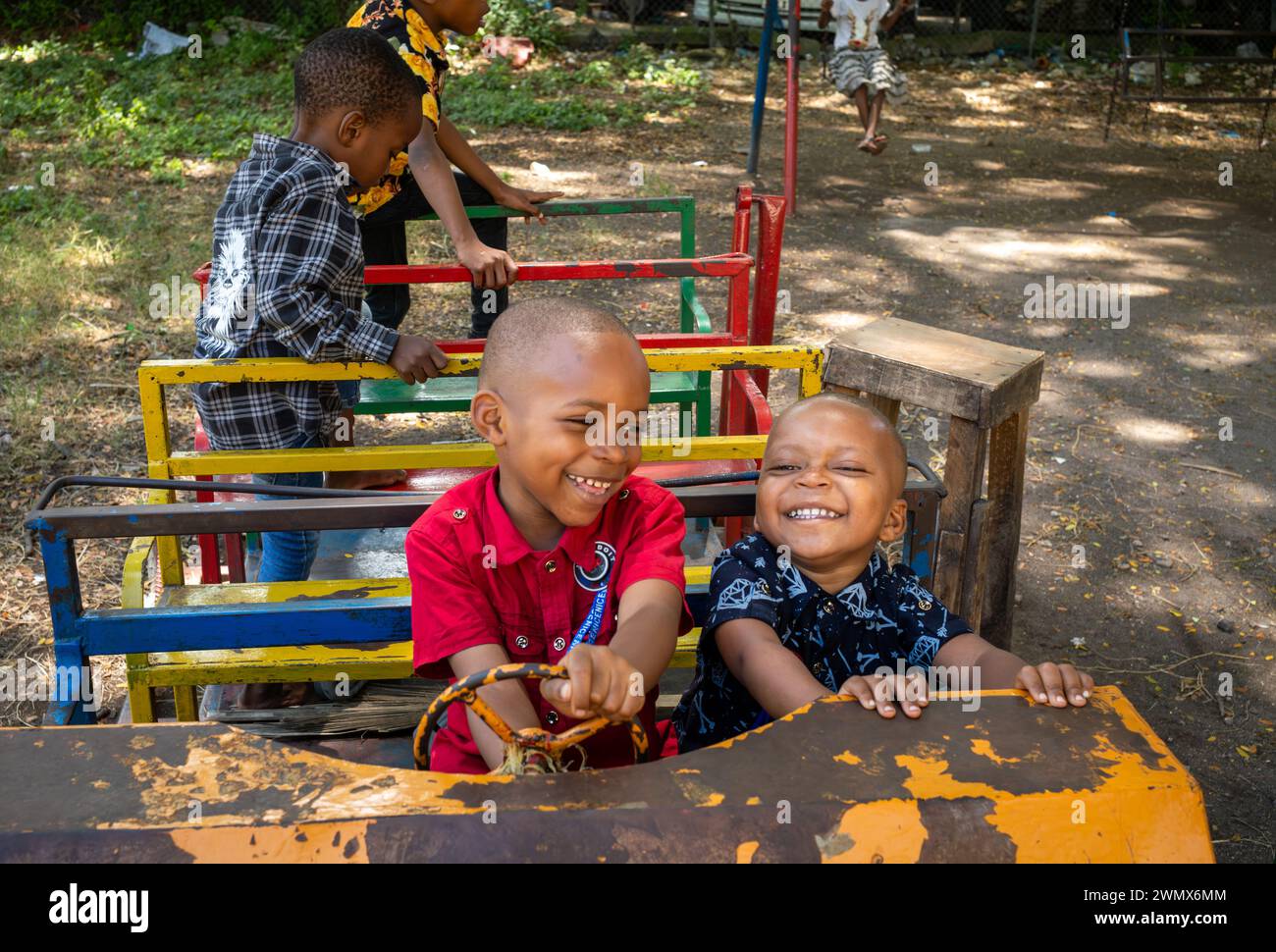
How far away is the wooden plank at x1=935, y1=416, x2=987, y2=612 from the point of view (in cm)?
263

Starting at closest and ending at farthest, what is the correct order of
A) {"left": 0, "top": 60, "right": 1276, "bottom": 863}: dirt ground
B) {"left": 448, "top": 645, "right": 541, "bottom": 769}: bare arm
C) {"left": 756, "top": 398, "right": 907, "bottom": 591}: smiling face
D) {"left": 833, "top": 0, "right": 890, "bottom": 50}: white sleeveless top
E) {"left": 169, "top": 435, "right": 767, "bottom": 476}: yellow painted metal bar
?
{"left": 448, "top": 645, "right": 541, "bottom": 769}: bare arm → {"left": 756, "top": 398, "right": 907, "bottom": 591}: smiling face → {"left": 169, "top": 435, "right": 767, "bottom": 476}: yellow painted metal bar → {"left": 0, "top": 60, "right": 1276, "bottom": 863}: dirt ground → {"left": 833, "top": 0, "right": 890, "bottom": 50}: white sleeveless top

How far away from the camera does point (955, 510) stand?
268cm

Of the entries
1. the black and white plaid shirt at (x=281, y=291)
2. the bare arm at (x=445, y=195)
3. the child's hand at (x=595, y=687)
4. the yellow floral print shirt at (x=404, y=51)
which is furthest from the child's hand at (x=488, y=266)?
the child's hand at (x=595, y=687)

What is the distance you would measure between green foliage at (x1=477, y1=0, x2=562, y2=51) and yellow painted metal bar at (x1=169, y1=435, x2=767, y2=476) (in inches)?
397

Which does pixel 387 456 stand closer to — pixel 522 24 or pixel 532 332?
pixel 532 332

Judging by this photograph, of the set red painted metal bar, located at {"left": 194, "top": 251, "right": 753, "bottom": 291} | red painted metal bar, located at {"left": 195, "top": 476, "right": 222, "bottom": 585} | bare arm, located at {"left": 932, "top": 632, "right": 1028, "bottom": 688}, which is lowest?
red painted metal bar, located at {"left": 195, "top": 476, "right": 222, "bottom": 585}

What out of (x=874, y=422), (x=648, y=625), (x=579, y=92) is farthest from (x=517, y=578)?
(x=579, y=92)

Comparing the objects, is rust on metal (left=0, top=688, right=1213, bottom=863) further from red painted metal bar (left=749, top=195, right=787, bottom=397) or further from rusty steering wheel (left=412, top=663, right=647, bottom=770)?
red painted metal bar (left=749, top=195, right=787, bottom=397)

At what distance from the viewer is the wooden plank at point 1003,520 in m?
2.78

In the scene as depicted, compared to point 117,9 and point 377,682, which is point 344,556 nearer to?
point 377,682

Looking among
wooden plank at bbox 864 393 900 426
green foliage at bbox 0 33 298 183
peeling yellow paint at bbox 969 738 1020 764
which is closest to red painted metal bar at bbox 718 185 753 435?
wooden plank at bbox 864 393 900 426

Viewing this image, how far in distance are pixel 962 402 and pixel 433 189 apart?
1.75 m
